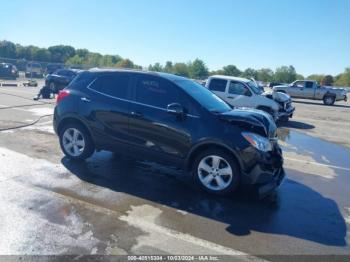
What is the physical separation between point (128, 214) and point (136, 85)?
242cm

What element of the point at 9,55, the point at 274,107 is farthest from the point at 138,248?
the point at 9,55

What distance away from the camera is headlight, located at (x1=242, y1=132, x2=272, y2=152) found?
5.14m

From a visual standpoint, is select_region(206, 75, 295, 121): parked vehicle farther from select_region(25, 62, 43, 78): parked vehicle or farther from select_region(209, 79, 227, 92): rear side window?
select_region(25, 62, 43, 78): parked vehicle

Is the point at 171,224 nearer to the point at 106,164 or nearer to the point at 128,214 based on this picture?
the point at 128,214

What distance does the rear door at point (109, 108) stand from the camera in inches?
239

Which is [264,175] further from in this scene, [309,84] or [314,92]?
[309,84]

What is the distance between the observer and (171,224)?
14.4ft

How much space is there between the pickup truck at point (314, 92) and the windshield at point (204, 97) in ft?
75.1

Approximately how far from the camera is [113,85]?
20.7ft

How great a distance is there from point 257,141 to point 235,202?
98cm

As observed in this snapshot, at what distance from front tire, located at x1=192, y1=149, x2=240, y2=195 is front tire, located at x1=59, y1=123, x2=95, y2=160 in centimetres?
220

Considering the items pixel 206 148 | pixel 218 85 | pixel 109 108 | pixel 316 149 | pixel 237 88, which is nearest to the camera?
pixel 206 148

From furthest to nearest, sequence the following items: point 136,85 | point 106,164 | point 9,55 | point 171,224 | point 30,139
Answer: point 9,55 → point 30,139 → point 106,164 → point 136,85 → point 171,224

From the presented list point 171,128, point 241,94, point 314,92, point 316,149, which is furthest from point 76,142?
point 314,92
